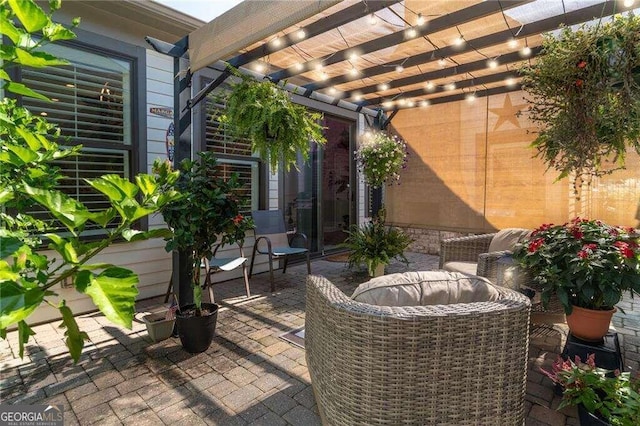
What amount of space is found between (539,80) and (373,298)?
78.3 inches

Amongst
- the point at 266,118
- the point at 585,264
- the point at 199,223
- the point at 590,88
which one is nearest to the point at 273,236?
the point at 266,118

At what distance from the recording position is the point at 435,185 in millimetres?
6266

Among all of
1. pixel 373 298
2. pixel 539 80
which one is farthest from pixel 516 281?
pixel 373 298

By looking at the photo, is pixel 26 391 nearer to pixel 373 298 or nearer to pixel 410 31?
pixel 373 298

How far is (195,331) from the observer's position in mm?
2580

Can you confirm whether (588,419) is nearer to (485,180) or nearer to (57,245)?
(57,245)

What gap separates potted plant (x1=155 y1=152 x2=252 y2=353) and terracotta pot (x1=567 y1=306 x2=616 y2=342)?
230 cm

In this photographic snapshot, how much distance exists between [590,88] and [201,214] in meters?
2.70

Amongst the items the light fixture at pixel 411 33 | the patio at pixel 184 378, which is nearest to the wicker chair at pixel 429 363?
the patio at pixel 184 378

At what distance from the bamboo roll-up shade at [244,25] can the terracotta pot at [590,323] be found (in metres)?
2.39

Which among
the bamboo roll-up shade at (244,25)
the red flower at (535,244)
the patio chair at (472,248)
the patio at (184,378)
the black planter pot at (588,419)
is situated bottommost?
the patio at (184,378)

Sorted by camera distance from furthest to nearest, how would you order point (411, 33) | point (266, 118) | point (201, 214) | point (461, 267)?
point (461, 267), point (411, 33), point (266, 118), point (201, 214)

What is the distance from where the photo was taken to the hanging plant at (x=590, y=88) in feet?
6.83

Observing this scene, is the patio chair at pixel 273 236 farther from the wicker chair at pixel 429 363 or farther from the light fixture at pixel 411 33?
the wicker chair at pixel 429 363
